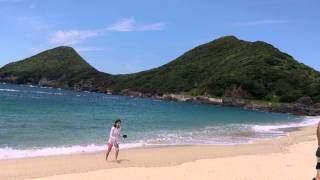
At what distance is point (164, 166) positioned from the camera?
1761 cm

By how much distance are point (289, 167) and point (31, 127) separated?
20.6 metres

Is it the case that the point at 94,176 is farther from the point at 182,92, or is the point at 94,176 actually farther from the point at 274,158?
the point at 182,92

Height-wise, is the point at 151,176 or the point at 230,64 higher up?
the point at 230,64

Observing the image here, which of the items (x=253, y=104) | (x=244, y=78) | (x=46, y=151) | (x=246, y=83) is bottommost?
(x=46, y=151)

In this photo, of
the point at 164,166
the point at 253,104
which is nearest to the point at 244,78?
the point at 253,104

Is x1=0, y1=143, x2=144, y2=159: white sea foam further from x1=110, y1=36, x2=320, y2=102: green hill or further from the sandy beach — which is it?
x1=110, y1=36, x2=320, y2=102: green hill

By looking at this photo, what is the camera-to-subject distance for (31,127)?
109 ft

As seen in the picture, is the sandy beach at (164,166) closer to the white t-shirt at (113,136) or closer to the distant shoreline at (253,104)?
the white t-shirt at (113,136)

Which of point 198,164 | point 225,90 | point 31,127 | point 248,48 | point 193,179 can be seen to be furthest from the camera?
point 248,48

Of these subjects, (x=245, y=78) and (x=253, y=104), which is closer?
(x=253, y=104)

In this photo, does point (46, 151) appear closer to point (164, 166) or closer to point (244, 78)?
point (164, 166)

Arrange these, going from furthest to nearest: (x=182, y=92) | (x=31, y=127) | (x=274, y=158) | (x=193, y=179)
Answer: (x=182, y=92) < (x=31, y=127) < (x=274, y=158) < (x=193, y=179)

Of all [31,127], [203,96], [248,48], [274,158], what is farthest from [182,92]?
[274,158]

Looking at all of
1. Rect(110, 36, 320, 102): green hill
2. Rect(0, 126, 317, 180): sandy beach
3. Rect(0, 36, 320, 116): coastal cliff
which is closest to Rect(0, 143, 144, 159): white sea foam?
Rect(0, 126, 317, 180): sandy beach
